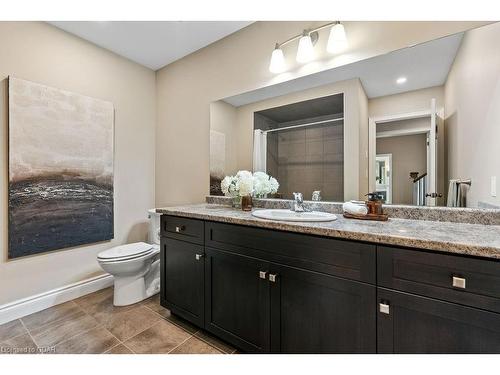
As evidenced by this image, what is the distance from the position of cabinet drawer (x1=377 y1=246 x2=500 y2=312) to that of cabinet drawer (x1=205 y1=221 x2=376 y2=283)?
64 millimetres

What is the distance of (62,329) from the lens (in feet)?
5.62

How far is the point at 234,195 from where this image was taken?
1.94m

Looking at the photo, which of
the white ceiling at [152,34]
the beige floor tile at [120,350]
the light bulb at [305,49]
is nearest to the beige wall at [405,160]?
the light bulb at [305,49]

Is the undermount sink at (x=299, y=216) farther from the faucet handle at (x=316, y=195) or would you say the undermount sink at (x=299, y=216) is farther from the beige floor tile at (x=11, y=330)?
the beige floor tile at (x=11, y=330)

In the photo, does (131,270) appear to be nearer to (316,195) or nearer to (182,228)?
(182,228)

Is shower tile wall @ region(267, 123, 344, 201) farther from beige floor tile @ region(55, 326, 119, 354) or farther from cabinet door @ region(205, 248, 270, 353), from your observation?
beige floor tile @ region(55, 326, 119, 354)

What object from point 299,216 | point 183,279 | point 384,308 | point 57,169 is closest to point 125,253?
point 183,279

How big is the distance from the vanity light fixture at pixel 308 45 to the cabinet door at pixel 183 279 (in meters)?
1.53

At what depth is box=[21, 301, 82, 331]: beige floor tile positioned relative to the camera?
179 centimetres

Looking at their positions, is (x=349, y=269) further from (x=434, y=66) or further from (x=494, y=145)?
(x=434, y=66)

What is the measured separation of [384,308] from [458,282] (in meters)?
0.28

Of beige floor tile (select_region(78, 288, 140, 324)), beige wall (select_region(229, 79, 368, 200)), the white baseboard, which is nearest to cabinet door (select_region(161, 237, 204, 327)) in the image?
beige floor tile (select_region(78, 288, 140, 324))
